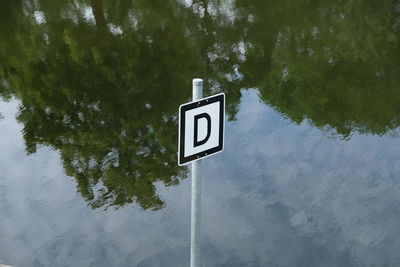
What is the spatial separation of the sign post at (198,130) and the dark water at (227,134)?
4635 mm

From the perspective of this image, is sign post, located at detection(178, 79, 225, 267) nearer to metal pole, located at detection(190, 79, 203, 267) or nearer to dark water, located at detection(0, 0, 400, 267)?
metal pole, located at detection(190, 79, 203, 267)

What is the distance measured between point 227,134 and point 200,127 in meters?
7.93

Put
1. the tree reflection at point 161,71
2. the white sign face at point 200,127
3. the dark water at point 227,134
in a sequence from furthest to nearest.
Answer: the tree reflection at point 161,71 → the dark water at point 227,134 → the white sign face at point 200,127

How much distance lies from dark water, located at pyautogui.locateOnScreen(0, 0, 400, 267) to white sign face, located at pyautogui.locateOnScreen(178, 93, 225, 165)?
471cm

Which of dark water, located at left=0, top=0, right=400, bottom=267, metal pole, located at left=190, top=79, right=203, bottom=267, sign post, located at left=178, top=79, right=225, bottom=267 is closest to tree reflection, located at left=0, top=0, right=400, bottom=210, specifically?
dark water, located at left=0, top=0, right=400, bottom=267

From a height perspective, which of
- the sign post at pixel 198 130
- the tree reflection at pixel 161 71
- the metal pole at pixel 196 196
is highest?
the tree reflection at pixel 161 71

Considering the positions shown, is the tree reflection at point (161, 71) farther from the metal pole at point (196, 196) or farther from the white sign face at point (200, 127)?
the white sign face at point (200, 127)

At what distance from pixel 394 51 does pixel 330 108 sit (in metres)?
3.12

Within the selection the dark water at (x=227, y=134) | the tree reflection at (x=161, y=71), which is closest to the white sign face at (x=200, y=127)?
the dark water at (x=227, y=134)

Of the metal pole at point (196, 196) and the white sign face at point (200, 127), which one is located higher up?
the white sign face at point (200, 127)

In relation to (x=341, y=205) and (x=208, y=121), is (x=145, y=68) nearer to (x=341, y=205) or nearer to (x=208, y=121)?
(x=341, y=205)

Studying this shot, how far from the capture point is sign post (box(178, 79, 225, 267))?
402 cm

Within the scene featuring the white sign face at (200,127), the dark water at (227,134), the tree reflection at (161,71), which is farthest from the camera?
the tree reflection at (161,71)

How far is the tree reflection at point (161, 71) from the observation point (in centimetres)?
1124
